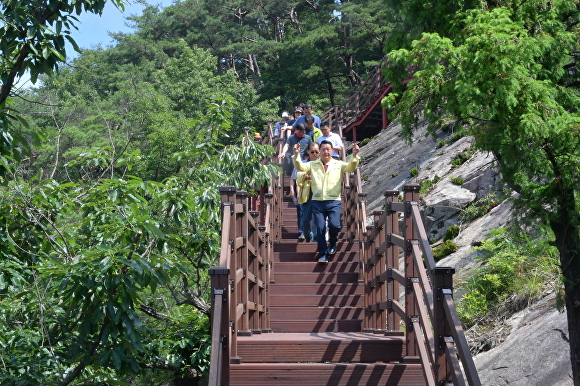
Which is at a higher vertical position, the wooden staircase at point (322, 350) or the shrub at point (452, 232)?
the shrub at point (452, 232)

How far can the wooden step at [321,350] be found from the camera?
5914 millimetres

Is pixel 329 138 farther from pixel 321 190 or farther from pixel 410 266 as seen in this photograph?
pixel 410 266

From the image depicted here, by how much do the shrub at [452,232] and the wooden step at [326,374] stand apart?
26.7 feet

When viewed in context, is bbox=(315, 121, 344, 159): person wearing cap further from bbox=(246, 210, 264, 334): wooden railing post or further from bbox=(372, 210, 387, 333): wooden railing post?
bbox=(246, 210, 264, 334): wooden railing post

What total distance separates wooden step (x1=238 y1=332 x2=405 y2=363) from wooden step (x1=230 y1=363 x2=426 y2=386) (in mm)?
324

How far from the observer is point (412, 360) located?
5750mm

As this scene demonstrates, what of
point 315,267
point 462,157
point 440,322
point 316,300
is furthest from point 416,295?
point 462,157

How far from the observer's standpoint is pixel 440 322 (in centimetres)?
463

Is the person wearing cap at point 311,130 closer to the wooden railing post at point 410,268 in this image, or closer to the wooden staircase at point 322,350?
the wooden staircase at point 322,350

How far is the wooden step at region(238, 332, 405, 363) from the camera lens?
19.4 feet

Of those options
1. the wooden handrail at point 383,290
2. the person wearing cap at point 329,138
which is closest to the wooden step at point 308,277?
the wooden handrail at point 383,290

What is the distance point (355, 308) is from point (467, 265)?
12.3 ft

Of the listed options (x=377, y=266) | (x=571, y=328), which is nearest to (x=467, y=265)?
(x=377, y=266)

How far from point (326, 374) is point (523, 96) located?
9.15ft
